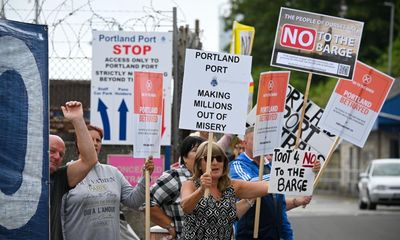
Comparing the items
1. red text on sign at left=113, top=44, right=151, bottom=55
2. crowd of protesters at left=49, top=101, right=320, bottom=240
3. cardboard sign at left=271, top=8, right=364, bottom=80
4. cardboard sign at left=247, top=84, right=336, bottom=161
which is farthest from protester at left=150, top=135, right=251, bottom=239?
red text on sign at left=113, top=44, right=151, bottom=55

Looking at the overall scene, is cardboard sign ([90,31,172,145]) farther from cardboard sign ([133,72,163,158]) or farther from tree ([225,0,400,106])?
tree ([225,0,400,106])

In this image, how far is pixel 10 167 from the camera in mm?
6477

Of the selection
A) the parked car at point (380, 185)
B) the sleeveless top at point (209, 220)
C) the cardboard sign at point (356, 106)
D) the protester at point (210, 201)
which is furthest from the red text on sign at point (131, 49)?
the parked car at point (380, 185)

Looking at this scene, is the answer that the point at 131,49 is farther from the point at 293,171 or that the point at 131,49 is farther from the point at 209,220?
the point at 209,220

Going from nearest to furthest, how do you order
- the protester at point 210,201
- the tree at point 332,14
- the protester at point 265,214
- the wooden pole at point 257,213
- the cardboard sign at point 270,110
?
the protester at point 210,201, the wooden pole at point 257,213, the protester at point 265,214, the cardboard sign at point 270,110, the tree at point 332,14

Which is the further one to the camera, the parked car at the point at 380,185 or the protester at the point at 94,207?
the parked car at the point at 380,185

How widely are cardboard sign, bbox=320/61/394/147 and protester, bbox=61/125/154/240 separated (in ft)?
7.21

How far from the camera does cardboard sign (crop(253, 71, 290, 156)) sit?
9086 millimetres

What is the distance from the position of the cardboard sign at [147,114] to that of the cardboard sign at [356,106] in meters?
1.80

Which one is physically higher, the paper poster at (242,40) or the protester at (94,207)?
the paper poster at (242,40)

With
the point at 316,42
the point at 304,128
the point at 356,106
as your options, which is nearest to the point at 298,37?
the point at 316,42

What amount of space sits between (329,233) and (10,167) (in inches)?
576

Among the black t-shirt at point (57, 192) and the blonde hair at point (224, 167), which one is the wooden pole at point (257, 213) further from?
the black t-shirt at point (57, 192)

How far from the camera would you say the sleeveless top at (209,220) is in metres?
7.52
